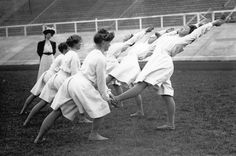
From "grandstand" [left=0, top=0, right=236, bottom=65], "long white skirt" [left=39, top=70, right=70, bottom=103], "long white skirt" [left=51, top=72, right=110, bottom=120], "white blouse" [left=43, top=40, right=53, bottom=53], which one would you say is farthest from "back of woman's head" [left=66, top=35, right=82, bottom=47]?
"grandstand" [left=0, top=0, right=236, bottom=65]

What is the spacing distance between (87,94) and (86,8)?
3194cm


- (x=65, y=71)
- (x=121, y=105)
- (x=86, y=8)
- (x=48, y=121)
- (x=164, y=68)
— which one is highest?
(x=86, y=8)

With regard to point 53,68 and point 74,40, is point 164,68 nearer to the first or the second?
point 74,40

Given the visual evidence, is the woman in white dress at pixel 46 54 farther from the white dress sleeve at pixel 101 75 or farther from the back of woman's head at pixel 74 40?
the white dress sleeve at pixel 101 75

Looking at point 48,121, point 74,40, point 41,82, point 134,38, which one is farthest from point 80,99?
point 41,82

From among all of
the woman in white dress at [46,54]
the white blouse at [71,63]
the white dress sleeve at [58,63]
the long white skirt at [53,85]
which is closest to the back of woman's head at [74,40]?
the white blouse at [71,63]

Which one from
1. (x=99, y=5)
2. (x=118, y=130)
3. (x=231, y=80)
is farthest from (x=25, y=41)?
(x=118, y=130)

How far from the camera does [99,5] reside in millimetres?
37625

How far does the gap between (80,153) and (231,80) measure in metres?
8.49

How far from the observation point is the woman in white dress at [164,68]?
7055 mm

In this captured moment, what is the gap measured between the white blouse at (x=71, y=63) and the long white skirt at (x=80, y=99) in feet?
3.74

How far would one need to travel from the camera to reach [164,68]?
7125 mm

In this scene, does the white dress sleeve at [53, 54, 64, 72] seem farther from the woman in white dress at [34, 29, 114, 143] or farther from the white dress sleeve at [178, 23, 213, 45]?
the white dress sleeve at [178, 23, 213, 45]

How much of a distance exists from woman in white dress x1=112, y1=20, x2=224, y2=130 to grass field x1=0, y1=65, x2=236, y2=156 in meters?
0.61
